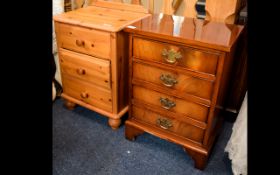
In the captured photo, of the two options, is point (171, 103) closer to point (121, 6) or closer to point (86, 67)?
point (86, 67)

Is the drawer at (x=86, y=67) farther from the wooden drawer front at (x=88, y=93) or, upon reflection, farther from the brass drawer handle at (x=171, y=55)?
the brass drawer handle at (x=171, y=55)

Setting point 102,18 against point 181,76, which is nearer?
point 181,76

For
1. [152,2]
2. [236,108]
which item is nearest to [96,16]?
[152,2]

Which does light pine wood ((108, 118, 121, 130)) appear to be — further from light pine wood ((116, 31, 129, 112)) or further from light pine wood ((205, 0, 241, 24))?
light pine wood ((205, 0, 241, 24))

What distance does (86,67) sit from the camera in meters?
1.38

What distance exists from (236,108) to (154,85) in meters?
0.68

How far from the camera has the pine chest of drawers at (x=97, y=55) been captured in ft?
4.12

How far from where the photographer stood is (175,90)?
1.12 m

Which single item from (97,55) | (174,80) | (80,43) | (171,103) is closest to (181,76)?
(174,80)

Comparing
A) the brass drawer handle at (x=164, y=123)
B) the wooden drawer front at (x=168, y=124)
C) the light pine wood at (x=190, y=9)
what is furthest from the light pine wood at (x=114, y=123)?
the light pine wood at (x=190, y=9)

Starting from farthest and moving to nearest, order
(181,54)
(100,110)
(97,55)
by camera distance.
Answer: (100,110), (97,55), (181,54)

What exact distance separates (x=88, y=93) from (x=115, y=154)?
1.33 ft

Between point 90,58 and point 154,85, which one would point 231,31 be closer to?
point 154,85

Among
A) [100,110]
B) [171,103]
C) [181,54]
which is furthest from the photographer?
[100,110]
